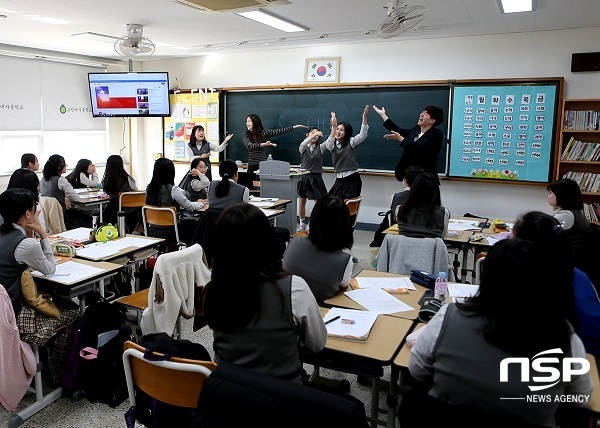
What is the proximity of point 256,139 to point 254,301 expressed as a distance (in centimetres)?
615

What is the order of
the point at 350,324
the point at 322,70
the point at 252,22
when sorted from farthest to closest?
1. the point at 322,70
2. the point at 252,22
3. the point at 350,324

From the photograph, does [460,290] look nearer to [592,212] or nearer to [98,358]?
[98,358]

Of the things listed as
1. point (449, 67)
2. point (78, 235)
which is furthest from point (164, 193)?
point (449, 67)

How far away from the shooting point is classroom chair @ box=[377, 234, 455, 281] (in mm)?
3051

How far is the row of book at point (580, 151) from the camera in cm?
569

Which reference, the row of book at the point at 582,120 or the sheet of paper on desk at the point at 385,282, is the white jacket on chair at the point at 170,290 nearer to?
the sheet of paper on desk at the point at 385,282

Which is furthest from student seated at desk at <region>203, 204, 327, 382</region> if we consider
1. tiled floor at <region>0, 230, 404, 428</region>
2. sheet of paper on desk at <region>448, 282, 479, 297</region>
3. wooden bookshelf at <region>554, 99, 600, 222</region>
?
wooden bookshelf at <region>554, 99, 600, 222</region>

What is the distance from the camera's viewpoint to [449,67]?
653 cm

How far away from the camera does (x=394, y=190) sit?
722 cm

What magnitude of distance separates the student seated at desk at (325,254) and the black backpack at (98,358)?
1.20 meters

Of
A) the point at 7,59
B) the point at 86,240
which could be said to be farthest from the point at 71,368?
the point at 7,59

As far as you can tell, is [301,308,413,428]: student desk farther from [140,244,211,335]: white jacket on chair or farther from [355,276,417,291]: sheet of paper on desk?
[140,244,211,335]: white jacket on chair

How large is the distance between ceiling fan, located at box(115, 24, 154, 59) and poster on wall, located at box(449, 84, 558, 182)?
4088 mm

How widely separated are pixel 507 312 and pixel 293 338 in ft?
2.35
